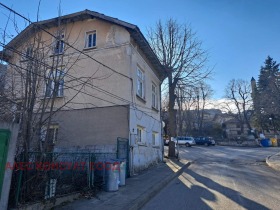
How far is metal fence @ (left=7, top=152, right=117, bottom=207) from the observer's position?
551 centimetres

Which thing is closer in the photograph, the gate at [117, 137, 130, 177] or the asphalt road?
the asphalt road

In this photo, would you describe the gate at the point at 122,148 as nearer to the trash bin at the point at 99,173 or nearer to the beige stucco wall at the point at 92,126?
the beige stucco wall at the point at 92,126

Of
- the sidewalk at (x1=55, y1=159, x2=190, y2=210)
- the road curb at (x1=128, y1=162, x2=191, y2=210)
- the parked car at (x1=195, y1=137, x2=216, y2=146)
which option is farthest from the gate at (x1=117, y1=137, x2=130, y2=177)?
the parked car at (x1=195, y1=137, x2=216, y2=146)

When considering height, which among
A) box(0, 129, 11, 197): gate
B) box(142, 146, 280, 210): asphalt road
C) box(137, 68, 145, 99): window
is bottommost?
box(142, 146, 280, 210): asphalt road

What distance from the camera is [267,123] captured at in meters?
49.0

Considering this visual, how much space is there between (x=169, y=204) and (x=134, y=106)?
599 centimetres

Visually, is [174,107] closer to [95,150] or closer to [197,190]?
[95,150]

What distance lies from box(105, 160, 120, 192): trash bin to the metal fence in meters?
0.34

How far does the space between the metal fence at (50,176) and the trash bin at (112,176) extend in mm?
337

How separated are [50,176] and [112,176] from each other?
2299 mm

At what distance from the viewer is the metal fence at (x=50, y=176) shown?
5.51m

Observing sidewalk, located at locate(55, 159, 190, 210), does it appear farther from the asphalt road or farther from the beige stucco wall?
the beige stucco wall

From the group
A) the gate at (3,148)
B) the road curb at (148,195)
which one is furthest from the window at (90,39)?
the gate at (3,148)

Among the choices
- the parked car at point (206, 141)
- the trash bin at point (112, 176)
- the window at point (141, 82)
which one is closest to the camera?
the trash bin at point (112, 176)
